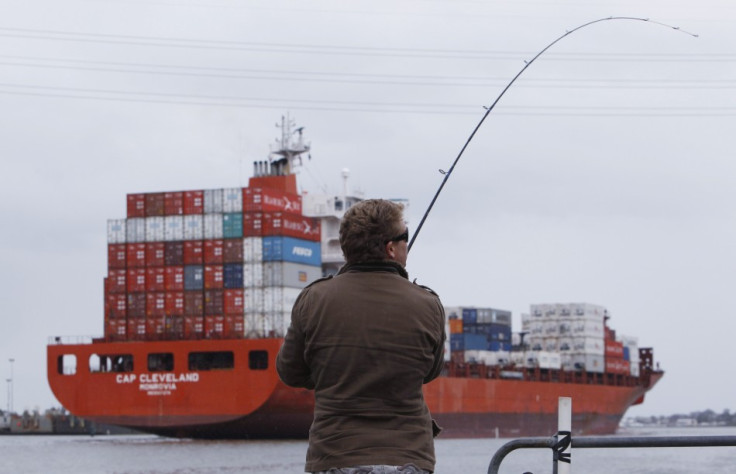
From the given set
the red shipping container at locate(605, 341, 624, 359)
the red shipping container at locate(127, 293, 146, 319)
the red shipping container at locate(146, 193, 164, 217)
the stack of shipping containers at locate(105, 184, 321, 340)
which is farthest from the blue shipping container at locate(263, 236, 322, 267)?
the red shipping container at locate(605, 341, 624, 359)

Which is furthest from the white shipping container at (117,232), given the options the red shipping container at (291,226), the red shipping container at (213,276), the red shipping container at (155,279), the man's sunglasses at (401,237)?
the man's sunglasses at (401,237)

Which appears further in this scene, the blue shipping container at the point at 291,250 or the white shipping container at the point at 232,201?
the white shipping container at the point at 232,201

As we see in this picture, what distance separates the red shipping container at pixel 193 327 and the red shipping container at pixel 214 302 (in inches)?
13.0

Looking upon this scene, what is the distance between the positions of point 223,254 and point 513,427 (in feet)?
57.6

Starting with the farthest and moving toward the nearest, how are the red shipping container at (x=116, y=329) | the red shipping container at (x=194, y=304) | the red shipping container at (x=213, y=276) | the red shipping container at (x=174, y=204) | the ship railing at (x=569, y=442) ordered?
1. the red shipping container at (x=116, y=329)
2. the red shipping container at (x=174, y=204)
3. the red shipping container at (x=194, y=304)
4. the red shipping container at (x=213, y=276)
5. the ship railing at (x=569, y=442)

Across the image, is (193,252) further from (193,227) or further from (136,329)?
(136,329)

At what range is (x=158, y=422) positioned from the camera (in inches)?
1551

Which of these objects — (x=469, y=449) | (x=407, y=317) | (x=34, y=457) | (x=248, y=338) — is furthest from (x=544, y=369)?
(x=407, y=317)

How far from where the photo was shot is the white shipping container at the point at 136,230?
40219 millimetres

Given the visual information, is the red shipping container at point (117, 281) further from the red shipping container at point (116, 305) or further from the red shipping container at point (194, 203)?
the red shipping container at point (194, 203)

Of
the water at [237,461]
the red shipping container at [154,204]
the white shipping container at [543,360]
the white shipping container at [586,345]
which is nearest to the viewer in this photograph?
the water at [237,461]

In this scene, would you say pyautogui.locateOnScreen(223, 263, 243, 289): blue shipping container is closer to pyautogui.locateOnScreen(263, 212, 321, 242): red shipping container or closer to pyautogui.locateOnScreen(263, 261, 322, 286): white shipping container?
pyautogui.locateOnScreen(263, 261, 322, 286): white shipping container

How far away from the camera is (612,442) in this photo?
4.52 metres

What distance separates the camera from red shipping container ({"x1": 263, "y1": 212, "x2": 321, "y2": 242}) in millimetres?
38781
